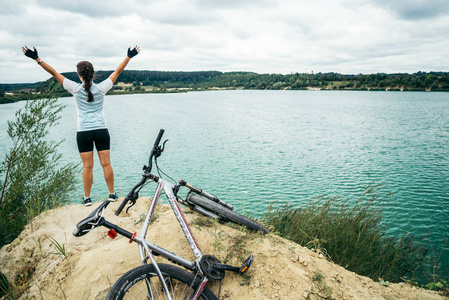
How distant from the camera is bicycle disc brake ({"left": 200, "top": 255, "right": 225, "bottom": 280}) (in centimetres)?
294

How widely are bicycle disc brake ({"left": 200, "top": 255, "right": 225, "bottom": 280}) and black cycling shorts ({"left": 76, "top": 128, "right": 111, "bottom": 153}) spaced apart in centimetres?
319

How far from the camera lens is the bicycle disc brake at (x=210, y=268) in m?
2.94

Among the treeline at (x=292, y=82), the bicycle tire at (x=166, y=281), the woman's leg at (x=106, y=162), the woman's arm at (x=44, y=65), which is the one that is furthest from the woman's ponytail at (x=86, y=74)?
the treeline at (x=292, y=82)

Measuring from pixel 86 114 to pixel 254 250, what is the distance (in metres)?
3.82

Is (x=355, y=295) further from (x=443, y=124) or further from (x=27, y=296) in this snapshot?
(x=443, y=124)

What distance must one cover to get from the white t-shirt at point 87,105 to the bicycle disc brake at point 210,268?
3.33 meters

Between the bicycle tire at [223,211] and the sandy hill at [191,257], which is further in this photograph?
the bicycle tire at [223,211]

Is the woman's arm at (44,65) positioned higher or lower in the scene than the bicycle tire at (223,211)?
higher

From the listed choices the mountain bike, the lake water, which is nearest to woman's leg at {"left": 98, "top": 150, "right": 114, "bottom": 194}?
the mountain bike

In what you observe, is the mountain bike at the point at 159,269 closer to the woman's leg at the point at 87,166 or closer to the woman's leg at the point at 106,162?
the woman's leg at the point at 106,162

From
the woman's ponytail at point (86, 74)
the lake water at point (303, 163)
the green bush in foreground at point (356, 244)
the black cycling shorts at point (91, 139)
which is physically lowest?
the lake water at point (303, 163)

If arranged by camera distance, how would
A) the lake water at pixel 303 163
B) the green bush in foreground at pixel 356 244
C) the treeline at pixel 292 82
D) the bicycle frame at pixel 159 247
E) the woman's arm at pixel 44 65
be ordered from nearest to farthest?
the bicycle frame at pixel 159 247 < the woman's arm at pixel 44 65 < the green bush in foreground at pixel 356 244 < the lake water at pixel 303 163 < the treeline at pixel 292 82

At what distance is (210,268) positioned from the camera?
2.96 meters

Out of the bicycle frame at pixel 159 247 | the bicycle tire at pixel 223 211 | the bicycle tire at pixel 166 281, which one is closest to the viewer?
the bicycle tire at pixel 166 281
